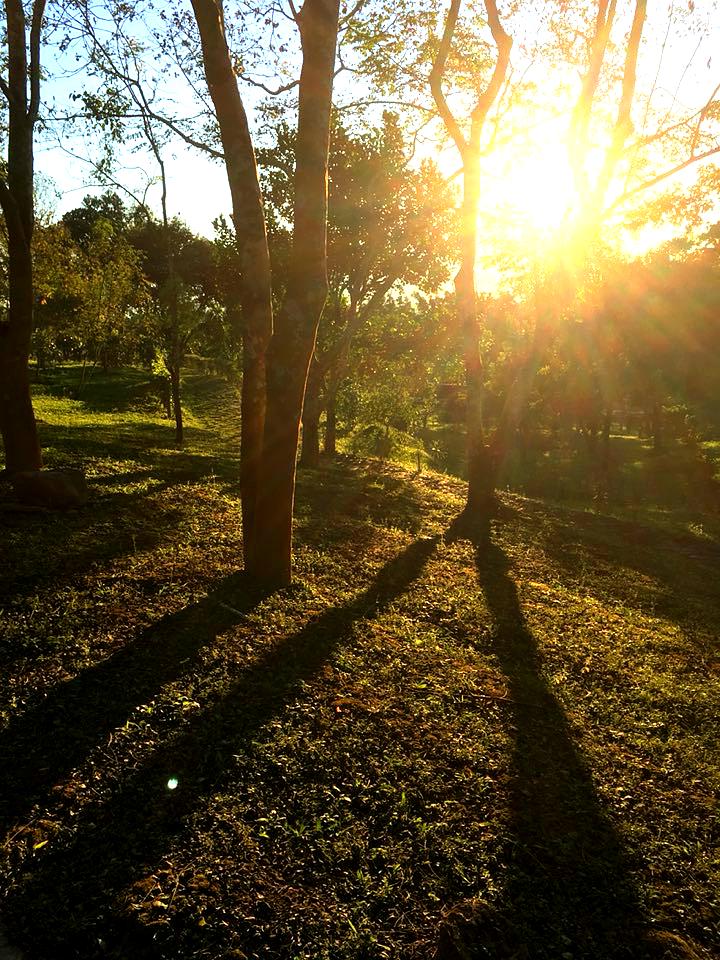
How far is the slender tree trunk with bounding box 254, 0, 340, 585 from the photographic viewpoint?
5.57m

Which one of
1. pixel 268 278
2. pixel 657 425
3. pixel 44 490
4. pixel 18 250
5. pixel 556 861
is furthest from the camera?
pixel 657 425

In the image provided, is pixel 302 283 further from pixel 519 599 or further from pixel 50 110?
Result: pixel 50 110

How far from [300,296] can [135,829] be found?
14.5 feet

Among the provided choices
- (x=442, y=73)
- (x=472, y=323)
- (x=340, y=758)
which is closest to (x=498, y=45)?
(x=442, y=73)

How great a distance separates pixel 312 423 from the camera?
1838cm

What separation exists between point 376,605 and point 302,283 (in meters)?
3.41

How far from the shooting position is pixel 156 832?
3195mm

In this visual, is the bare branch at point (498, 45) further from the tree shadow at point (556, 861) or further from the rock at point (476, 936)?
the rock at point (476, 936)

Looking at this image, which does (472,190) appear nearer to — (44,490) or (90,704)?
(44,490)

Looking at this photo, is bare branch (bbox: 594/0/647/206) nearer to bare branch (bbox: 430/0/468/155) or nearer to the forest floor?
bare branch (bbox: 430/0/468/155)

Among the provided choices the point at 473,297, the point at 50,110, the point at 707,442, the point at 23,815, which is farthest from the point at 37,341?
the point at 707,442

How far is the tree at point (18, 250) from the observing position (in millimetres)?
8938

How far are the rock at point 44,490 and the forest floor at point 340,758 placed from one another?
10.5 inches

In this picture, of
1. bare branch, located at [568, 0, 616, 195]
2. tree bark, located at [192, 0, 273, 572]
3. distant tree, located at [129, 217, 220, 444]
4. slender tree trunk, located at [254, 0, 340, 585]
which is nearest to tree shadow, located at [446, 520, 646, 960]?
slender tree trunk, located at [254, 0, 340, 585]
